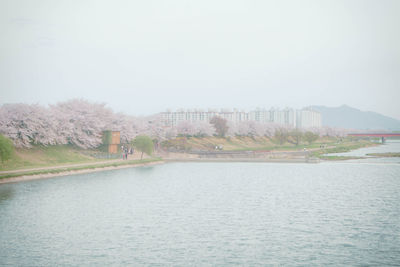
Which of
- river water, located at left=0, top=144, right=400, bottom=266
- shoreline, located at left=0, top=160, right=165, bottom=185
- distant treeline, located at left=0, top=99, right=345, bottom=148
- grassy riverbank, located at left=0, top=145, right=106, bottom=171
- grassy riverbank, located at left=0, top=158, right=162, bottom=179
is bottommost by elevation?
river water, located at left=0, top=144, right=400, bottom=266

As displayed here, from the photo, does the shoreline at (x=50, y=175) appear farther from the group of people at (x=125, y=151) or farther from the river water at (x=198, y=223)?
the group of people at (x=125, y=151)

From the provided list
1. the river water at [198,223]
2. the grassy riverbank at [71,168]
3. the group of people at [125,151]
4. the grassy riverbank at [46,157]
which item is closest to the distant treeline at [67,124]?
the grassy riverbank at [46,157]

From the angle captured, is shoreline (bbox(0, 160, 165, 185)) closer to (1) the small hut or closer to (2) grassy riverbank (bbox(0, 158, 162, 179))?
(2) grassy riverbank (bbox(0, 158, 162, 179))

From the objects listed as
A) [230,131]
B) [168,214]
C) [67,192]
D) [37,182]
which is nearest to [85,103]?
[37,182]

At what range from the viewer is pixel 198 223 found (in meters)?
25.0

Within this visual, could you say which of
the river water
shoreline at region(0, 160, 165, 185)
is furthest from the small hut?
the river water

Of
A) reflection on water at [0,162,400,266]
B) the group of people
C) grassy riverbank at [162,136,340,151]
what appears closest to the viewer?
reflection on water at [0,162,400,266]

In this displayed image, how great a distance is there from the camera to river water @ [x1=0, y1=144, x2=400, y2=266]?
739 inches

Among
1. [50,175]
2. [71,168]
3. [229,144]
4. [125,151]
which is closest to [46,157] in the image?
[71,168]

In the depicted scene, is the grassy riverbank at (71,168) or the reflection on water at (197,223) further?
the grassy riverbank at (71,168)

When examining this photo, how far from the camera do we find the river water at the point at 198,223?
18.8 meters

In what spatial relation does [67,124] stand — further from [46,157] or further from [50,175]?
[50,175]

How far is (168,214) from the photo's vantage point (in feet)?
90.9

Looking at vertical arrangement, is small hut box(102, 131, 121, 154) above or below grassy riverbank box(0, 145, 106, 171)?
above
